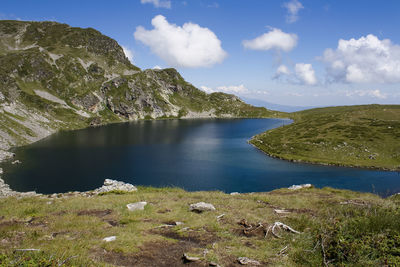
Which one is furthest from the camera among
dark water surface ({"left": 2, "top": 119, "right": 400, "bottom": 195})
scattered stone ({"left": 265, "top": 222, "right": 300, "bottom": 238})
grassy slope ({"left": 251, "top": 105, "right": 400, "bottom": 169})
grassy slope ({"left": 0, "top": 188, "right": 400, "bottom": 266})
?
grassy slope ({"left": 251, "top": 105, "right": 400, "bottom": 169})

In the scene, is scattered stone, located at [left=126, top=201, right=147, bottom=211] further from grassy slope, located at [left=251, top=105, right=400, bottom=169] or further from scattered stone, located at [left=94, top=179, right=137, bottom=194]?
grassy slope, located at [left=251, top=105, right=400, bottom=169]

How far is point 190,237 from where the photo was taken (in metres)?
14.5

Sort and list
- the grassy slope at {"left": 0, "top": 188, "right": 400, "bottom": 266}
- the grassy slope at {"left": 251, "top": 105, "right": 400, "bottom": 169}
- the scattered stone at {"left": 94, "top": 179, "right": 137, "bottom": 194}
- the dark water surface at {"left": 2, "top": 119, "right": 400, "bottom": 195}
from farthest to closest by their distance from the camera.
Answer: the grassy slope at {"left": 251, "top": 105, "right": 400, "bottom": 169}
the dark water surface at {"left": 2, "top": 119, "right": 400, "bottom": 195}
the scattered stone at {"left": 94, "top": 179, "right": 137, "bottom": 194}
the grassy slope at {"left": 0, "top": 188, "right": 400, "bottom": 266}

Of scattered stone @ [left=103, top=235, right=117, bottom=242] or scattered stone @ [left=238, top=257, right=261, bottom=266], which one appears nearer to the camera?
scattered stone @ [left=238, top=257, right=261, bottom=266]

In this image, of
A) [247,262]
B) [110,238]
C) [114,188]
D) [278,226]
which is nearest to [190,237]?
[247,262]

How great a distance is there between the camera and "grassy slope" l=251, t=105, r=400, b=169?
84.6m

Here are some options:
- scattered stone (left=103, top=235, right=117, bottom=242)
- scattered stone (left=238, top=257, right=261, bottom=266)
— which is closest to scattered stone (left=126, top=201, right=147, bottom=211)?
scattered stone (left=103, top=235, right=117, bottom=242)

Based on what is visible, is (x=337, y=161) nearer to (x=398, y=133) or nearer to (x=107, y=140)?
(x=398, y=133)

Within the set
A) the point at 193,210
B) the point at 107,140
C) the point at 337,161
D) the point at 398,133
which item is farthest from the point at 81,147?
the point at 398,133

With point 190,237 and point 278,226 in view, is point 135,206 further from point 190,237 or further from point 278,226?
point 278,226

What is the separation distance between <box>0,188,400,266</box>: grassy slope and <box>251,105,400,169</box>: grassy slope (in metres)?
79.3

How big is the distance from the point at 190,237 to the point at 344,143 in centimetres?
10375

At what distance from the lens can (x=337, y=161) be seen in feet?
278

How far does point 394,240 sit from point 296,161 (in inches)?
3226
